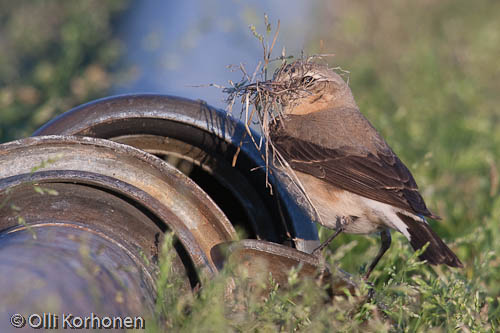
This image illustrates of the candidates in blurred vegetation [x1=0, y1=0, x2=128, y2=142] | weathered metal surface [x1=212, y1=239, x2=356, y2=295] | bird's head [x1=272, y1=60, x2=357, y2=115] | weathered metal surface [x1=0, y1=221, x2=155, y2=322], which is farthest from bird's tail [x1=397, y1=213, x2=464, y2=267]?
blurred vegetation [x1=0, y1=0, x2=128, y2=142]

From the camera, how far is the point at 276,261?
3428 mm

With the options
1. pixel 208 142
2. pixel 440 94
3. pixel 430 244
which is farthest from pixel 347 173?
pixel 440 94

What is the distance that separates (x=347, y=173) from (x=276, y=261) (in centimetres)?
101

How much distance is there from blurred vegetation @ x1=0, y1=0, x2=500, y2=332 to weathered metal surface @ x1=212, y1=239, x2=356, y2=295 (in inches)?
4.2

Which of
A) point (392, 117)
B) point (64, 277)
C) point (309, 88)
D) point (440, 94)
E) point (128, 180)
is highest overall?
point (440, 94)

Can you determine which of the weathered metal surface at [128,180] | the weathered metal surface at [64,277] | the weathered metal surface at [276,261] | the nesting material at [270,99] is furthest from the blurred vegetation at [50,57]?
the weathered metal surface at [276,261]

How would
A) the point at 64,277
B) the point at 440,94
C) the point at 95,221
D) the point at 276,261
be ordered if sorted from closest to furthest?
the point at 64,277 < the point at 95,221 < the point at 276,261 < the point at 440,94

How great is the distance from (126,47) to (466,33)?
5.76 metres

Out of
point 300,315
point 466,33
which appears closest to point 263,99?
point 300,315

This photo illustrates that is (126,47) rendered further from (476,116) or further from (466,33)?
(466,33)

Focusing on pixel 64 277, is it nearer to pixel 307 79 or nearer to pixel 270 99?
pixel 270 99

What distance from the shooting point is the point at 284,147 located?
14.0 ft

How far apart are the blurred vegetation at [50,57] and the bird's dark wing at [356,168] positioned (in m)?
2.78

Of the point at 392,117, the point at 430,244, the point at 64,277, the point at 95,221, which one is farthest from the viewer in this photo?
the point at 392,117
